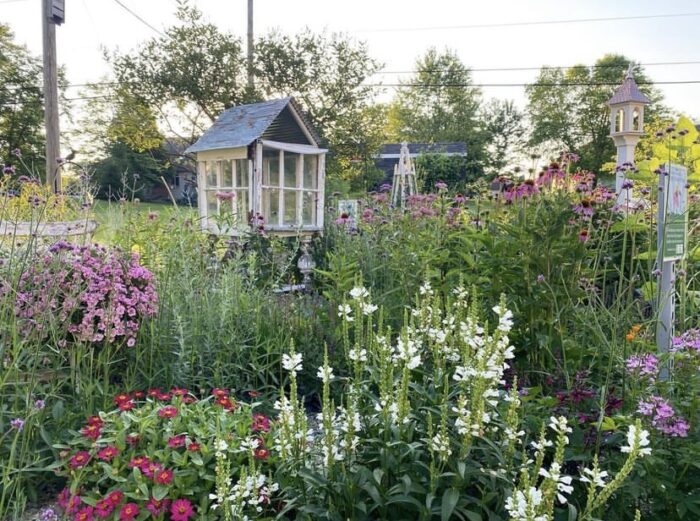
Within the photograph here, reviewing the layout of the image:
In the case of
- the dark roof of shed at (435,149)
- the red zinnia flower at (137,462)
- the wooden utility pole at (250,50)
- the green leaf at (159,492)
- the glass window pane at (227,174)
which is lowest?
the green leaf at (159,492)

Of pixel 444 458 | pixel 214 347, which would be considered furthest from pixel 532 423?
pixel 214 347

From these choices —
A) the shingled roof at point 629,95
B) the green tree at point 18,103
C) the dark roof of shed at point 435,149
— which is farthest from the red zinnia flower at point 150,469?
the green tree at point 18,103

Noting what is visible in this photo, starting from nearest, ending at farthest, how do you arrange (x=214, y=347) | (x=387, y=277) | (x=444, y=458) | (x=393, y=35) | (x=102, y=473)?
(x=444, y=458)
(x=102, y=473)
(x=214, y=347)
(x=387, y=277)
(x=393, y=35)

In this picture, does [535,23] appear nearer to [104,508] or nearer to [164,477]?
[164,477]

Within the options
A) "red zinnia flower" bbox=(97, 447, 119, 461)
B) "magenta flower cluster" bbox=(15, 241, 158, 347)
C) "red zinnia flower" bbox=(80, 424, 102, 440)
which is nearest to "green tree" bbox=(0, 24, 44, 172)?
"magenta flower cluster" bbox=(15, 241, 158, 347)

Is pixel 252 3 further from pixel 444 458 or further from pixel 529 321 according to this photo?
pixel 444 458

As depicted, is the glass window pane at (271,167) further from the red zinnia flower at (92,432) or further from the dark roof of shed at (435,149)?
the dark roof of shed at (435,149)

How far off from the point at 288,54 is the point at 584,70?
69.7 feet

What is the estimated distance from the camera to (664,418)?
5.01ft

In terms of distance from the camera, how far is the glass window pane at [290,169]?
7.00 m

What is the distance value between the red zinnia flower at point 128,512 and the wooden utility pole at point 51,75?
6.57 meters

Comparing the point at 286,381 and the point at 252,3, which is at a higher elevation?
the point at 252,3

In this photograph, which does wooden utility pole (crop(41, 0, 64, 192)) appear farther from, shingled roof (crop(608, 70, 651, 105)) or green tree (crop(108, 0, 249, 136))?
shingled roof (crop(608, 70, 651, 105))

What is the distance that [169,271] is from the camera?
2934 millimetres
